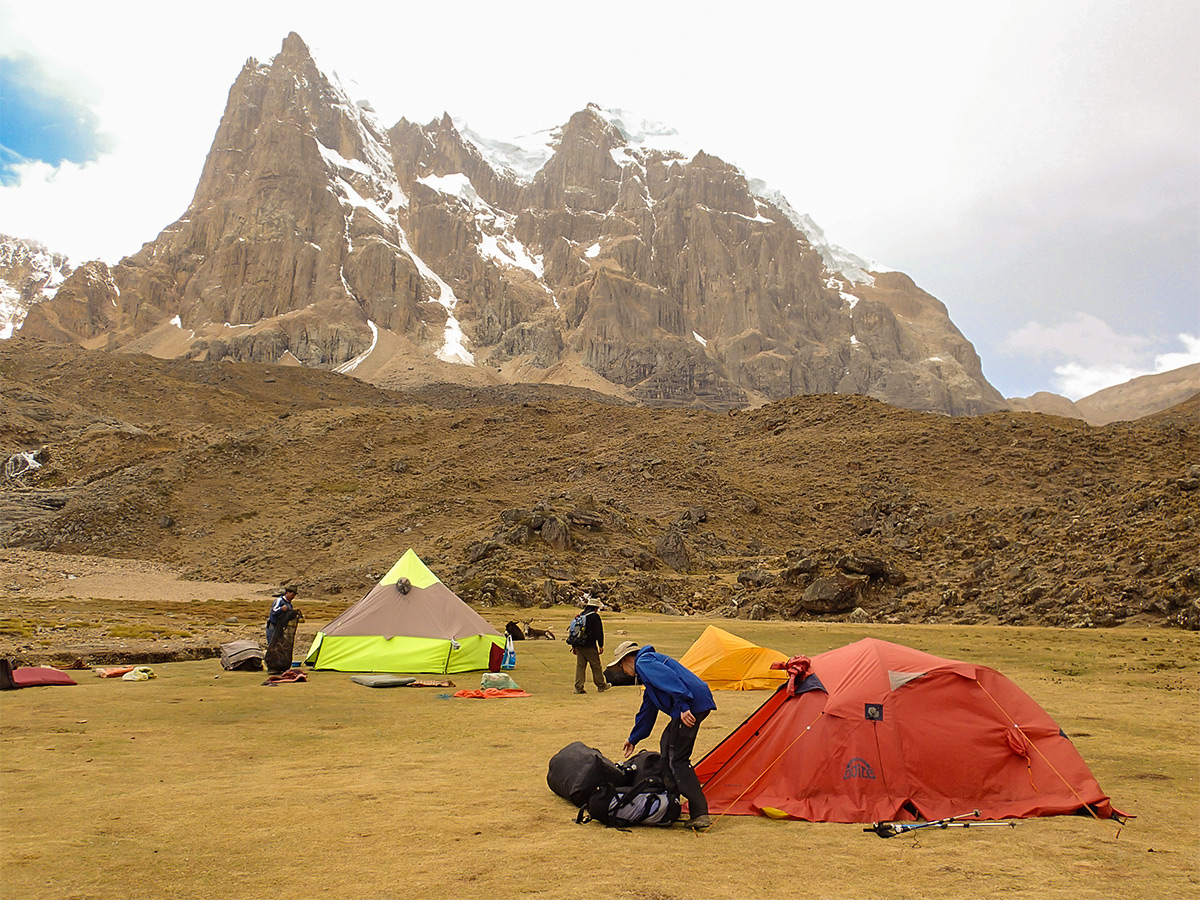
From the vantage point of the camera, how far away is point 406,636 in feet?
57.5

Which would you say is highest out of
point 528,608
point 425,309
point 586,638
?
point 425,309

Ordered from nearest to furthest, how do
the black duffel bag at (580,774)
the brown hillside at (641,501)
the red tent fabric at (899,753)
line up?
the black duffel bag at (580,774)
the red tent fabric at (899,753)
the brown hillside at (641,501)

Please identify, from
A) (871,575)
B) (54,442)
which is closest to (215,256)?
(54,442)

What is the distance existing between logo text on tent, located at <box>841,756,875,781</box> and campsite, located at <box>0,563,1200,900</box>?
622 millimetres

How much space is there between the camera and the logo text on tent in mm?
7391

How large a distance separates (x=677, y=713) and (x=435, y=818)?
88.6 inches

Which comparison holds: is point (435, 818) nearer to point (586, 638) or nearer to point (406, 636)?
point (586, 638)

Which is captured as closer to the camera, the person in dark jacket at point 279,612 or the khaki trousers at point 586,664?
the khaki trousers at point 586,664

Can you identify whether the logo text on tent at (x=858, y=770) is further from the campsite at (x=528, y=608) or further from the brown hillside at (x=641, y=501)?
the brown hillside at (x=641, y=501)

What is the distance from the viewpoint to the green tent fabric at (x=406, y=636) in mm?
17297

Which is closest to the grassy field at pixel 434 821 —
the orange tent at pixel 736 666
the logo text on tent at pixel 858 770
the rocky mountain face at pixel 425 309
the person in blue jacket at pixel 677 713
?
the person in blue jacket at pixel 677 713

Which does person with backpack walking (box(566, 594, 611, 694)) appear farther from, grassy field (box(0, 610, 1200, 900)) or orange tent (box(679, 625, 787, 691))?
orange tent (box(679, 625, 787, 691))

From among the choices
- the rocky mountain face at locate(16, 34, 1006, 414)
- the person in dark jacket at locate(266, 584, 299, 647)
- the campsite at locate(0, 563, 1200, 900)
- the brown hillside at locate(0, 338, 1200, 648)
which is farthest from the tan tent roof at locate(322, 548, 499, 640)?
the rocky mountain face at locate(16, 34, 1006, 414)

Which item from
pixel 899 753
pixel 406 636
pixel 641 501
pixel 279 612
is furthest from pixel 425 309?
pixel 899 753
